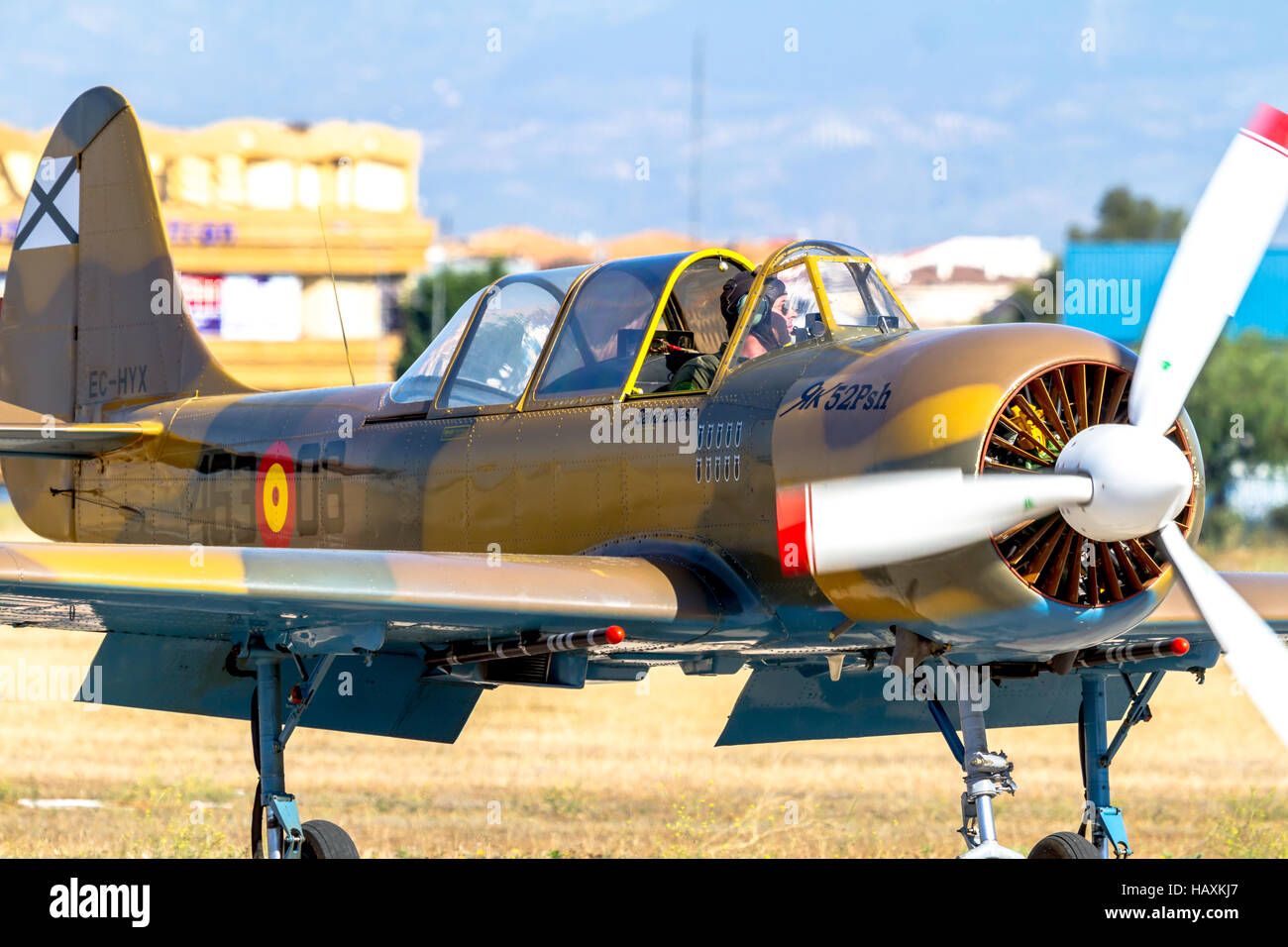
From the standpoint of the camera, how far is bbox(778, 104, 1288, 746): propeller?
710 cm

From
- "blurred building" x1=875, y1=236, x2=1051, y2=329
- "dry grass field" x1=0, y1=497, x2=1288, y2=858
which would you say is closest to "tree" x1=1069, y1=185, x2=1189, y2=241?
"blurred building" x1=875, y1=236, x2=1051, y2=329

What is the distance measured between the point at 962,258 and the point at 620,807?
93.7 metres

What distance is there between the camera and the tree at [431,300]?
87.3 meters

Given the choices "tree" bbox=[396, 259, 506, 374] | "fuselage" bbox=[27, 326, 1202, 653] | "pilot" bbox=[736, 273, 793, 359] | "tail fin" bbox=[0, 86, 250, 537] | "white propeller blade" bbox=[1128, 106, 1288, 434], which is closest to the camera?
"fuselage" bbox=[27, 326, 1202, 653]

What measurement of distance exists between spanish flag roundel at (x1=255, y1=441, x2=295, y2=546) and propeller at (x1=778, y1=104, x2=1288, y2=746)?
4013mm

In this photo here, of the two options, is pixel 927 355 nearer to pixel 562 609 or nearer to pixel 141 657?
pixel 562 609

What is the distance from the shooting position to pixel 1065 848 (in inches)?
392

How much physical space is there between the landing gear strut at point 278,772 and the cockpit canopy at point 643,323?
1.75 meters

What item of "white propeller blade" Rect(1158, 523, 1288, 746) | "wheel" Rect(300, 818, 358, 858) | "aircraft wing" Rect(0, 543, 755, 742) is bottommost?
"wheel" Rect(300, 818, 358, 858)

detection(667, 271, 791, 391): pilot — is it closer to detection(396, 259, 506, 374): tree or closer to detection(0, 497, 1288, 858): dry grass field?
detection(0, 497, 1288, 858): dry grass field

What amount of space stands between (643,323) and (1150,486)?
295cm

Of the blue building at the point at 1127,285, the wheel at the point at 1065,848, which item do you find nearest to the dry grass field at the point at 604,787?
the wheel at the point at 1065,848

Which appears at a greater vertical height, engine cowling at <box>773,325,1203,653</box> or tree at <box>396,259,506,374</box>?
tree at <box>396,259,506,374</box>
